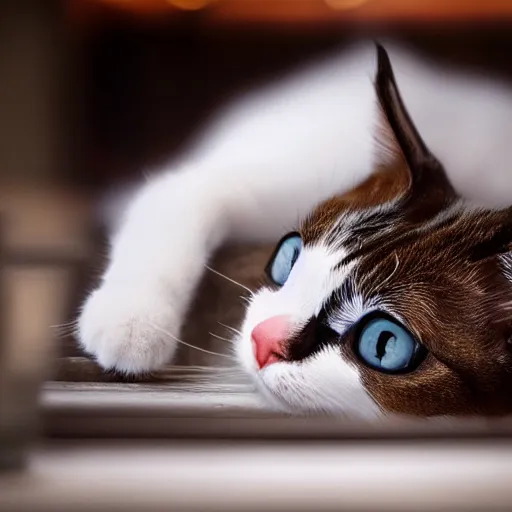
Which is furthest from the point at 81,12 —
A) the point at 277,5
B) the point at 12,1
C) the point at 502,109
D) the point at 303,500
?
the point at 303,500

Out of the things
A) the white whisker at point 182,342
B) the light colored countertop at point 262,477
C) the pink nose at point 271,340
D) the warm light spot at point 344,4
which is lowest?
the light colored countertop at point 262,477

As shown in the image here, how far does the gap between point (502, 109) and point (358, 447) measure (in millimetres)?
417

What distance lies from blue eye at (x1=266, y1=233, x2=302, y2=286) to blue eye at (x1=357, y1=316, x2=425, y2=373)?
11 cm

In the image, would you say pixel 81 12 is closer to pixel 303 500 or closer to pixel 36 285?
pixel 36 285

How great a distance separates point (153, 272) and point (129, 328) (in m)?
0.07

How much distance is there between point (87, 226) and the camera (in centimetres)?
84

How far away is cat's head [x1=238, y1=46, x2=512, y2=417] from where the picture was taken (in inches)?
30.4

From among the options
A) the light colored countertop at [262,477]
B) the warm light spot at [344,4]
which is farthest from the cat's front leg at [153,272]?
the warm light spot at [344,4]

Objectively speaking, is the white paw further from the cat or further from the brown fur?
the brown fur

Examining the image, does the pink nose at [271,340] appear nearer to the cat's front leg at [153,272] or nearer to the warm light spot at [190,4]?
the cat's front leg at [153,272]

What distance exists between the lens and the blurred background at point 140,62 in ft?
2.77

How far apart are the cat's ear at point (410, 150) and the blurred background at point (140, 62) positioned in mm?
68

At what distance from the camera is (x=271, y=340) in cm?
77

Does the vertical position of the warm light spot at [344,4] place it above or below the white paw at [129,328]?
above
